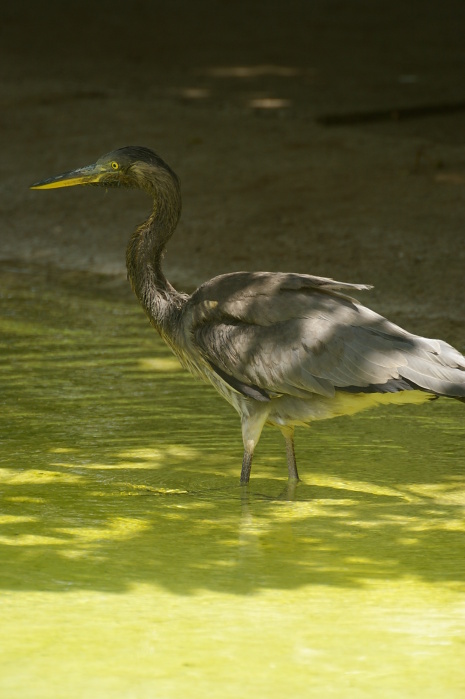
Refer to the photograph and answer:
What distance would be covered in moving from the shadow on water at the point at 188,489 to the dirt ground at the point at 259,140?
6.73 feet

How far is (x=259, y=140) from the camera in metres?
14.8

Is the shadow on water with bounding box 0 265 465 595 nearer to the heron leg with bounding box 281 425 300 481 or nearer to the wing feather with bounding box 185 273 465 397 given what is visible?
the heron leg with bounding box 281 425 300 481

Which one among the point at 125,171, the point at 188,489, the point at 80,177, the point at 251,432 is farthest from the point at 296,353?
the point at 80,177

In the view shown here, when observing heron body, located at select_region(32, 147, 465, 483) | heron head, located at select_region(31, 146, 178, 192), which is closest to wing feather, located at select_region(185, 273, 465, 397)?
heron body, located at select_region(32, 147, 465, 483)

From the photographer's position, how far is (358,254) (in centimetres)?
1145

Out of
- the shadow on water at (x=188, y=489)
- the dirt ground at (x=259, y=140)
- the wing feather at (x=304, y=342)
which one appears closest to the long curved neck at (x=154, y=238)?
the wing feather at (x=304, y=342)

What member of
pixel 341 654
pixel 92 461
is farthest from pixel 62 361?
pixel 341 654

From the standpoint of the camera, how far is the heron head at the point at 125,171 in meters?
7.20

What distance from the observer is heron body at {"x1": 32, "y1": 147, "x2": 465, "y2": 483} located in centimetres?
625

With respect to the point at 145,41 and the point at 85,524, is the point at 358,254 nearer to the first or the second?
the point at 85,524

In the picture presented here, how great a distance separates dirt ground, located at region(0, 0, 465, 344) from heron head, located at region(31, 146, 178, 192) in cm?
276

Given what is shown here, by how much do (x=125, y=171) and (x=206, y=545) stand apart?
7.88ft

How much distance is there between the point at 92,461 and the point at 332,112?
10.1 metres

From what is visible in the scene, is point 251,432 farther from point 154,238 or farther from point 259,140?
point 259,140
